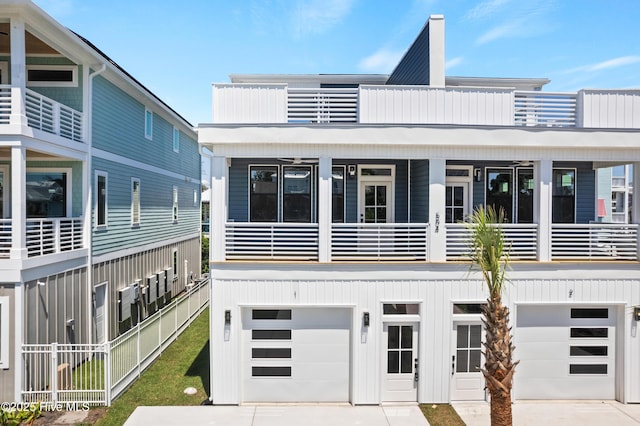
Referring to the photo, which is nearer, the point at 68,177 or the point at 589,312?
the point at 589,312

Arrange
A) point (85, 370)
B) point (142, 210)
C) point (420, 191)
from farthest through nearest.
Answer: point (142, 210) → point (420, 191) → point (85, 370)

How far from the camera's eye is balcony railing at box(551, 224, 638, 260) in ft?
30.7

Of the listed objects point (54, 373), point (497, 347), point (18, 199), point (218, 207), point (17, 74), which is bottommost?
point (54, 373)

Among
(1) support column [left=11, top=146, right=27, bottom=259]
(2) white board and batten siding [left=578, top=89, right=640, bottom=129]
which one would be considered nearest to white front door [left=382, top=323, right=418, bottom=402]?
(2) white board and batten siding [left=578, top=89, right=640, bottom=129]

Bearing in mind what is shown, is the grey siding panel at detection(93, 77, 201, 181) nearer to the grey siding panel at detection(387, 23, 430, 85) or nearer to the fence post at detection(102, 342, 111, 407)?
the fence post at detection(102, 342, 111, 407)

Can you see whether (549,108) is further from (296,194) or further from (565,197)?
(296,194)

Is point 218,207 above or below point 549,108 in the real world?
below

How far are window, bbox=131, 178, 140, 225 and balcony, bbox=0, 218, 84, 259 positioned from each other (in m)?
3.19

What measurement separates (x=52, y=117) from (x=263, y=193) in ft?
18.0

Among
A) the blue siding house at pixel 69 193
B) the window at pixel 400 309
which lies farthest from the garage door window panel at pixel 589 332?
the blue siding house at pixel 69 193

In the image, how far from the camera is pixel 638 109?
9422 mm

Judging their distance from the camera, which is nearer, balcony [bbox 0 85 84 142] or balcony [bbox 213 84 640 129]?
balcony [bbox 213 84 640 129]

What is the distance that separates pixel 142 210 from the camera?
49.9 feet

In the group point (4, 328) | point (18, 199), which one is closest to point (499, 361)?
point (4, 328)
